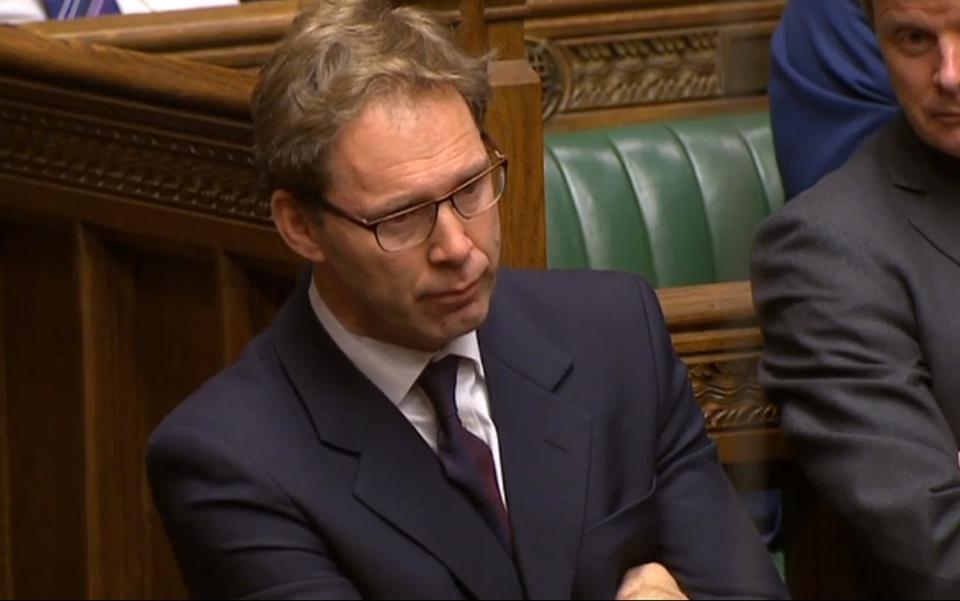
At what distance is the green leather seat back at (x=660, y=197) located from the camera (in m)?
2.48

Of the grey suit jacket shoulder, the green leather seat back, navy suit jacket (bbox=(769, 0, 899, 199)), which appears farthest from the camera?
the green leather seat back

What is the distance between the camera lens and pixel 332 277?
160cm

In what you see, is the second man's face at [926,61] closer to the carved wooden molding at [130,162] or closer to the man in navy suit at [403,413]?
the man in navy suit at [403,413]

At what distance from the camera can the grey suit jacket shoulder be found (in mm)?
1719

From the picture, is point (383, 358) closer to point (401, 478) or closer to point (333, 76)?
point (401, 478)

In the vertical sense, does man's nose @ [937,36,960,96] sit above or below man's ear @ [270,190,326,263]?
above

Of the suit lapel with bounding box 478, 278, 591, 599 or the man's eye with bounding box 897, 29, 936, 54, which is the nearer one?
the suit lapel with bounding box 478, 278, 591, 599

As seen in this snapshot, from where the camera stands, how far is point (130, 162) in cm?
188

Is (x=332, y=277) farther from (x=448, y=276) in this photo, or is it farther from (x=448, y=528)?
(x=448, y=528)

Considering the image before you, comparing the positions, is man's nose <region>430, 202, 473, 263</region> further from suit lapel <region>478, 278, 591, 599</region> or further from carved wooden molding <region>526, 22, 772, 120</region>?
carved wooden molding <region>526, 22, 772, 120</region>

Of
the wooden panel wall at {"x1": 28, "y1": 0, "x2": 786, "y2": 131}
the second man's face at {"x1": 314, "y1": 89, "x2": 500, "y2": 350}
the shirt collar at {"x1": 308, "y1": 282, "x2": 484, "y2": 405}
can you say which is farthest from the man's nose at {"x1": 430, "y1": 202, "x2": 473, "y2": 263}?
the wooden panel wall at {"x1": 28, "y1": 0, "x2": 786, "y2": 131}

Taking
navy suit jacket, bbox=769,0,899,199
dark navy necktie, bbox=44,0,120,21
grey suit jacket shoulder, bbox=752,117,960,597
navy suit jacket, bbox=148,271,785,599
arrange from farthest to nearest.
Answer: dark navy necktie, bbox=44,0,120,21
navy suit jacket, bbox=769,0,899,199
grey suit jacket shoulder, bbox=752,117,960,597
navy suit jacket, bbox=148,271,785,599

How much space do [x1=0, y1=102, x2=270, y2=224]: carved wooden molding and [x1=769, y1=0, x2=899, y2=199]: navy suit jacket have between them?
2.08 ft

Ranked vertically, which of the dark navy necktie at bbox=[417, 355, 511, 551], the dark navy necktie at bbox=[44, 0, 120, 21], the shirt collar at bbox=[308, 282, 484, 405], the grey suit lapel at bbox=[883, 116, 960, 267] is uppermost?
A: the dark navy necktie at bbox=[44, 0, 120, 21]
